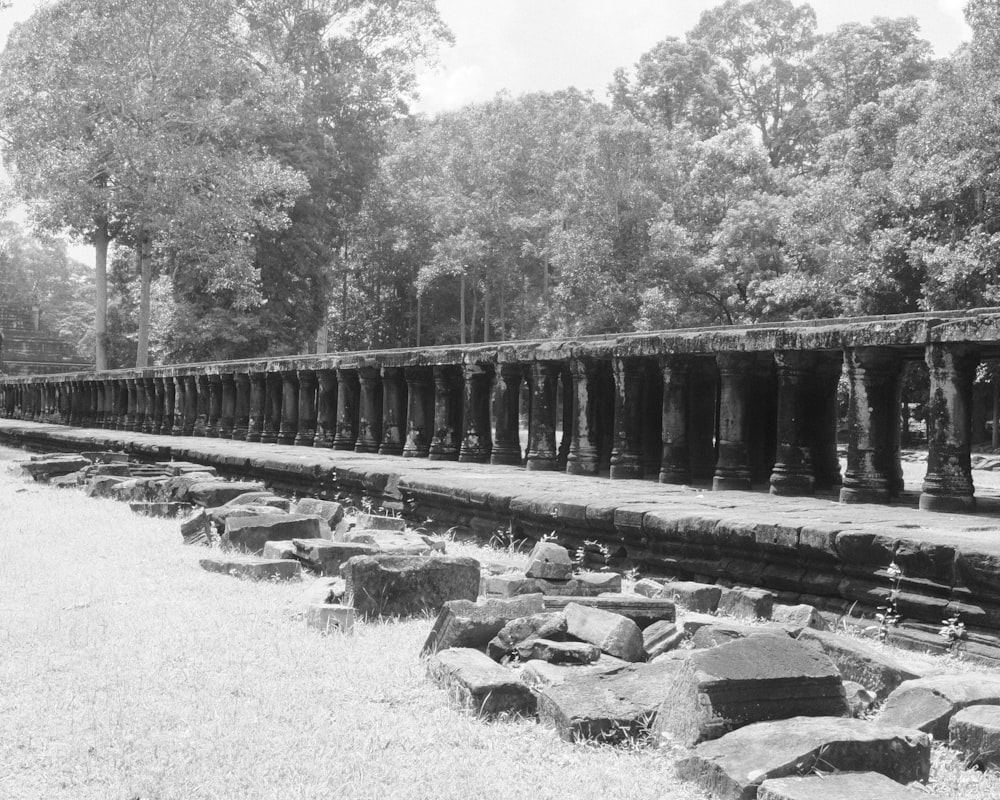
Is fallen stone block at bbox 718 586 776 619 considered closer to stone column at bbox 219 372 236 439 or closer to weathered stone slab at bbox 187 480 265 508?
weathered stone slab at bbox 187 480 265 508

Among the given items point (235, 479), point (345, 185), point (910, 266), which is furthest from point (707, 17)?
point (235, 479)

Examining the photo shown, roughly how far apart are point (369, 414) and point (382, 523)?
3256 millimetres

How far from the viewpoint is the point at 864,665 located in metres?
3.40

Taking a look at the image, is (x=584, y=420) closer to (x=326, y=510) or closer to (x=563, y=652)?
(x=326, y=510)

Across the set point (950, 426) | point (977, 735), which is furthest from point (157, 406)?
point (977, 735)

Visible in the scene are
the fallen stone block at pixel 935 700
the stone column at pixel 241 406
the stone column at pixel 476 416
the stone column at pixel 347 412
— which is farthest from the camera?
the stone column at pixel 241 406

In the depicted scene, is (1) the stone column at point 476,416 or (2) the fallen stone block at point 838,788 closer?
(2) the fallen stone block at point 838,788

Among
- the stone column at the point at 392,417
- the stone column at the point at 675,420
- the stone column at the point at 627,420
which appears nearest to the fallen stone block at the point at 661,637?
the stone column at the point at 675,420

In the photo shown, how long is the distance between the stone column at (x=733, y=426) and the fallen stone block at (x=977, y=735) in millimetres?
3650

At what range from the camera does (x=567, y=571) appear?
513 cm

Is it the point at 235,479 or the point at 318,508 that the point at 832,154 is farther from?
the point at 318,508

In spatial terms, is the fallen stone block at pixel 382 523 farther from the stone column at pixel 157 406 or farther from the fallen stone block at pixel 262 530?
the stone column at pixel 157 406

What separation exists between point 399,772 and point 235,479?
8.41 meters

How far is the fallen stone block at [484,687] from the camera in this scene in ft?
10.4
